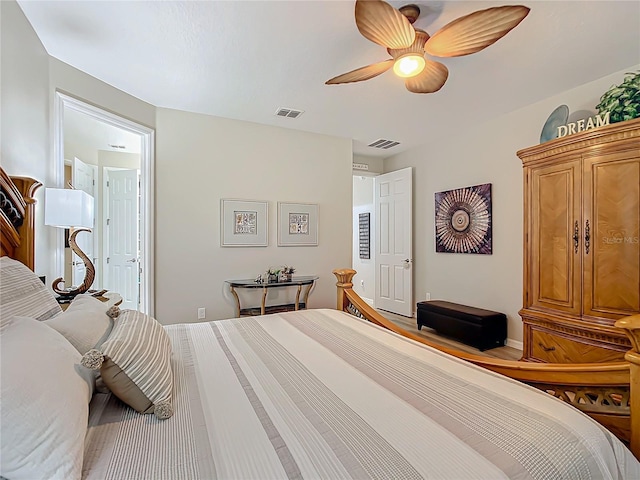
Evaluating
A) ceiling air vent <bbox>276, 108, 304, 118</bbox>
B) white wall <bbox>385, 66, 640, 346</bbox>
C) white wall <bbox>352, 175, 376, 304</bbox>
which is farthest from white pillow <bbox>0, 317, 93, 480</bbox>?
white wall <bbox>352, 175, 376, 304</bbox>

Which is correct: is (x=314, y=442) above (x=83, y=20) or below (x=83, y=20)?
below

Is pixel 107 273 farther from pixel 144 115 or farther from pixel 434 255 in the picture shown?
pixel 434 255

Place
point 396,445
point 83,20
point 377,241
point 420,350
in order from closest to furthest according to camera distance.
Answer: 1. point 396,445
2. point 420,350
3. point 83,20
4. point 377,241

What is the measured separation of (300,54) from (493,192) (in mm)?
2745

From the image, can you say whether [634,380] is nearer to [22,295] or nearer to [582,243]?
[582,243]

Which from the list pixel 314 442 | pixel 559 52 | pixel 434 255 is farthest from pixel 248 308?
pixel 559 52

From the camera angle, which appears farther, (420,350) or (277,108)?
(277,108)

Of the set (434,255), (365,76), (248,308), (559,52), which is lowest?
(248,308)

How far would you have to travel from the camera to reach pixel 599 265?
2.29m

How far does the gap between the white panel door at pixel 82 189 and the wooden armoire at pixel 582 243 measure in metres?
4.82

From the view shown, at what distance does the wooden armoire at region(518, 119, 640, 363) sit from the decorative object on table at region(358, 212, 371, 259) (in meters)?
3.62

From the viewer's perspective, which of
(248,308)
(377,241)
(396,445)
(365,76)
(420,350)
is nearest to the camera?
(396,445)

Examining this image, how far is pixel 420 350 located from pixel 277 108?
294 centimetres

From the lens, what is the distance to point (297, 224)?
4.22 meters
